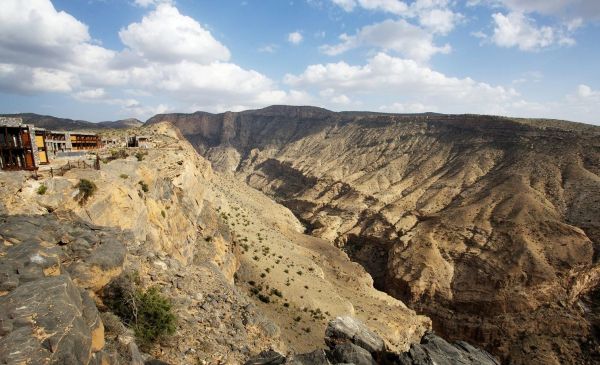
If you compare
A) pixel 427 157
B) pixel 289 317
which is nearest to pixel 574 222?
pixel 427 157

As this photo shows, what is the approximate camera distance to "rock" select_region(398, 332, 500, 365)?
1092 centimetres

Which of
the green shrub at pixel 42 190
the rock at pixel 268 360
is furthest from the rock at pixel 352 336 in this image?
the green shrub at pixel 42 190

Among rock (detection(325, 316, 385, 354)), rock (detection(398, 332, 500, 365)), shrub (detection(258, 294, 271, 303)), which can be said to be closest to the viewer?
rock (detection(398, 332, 500, 365))

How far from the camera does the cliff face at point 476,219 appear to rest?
1449 inches

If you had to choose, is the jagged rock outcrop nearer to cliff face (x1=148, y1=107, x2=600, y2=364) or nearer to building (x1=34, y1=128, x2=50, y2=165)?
building (x1=34, y1=128, x2=50, y2=165)

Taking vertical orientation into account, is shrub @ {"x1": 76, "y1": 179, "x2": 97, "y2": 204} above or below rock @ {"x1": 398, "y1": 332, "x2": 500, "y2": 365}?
above

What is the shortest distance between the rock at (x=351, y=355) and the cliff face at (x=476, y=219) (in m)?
Answer: 30.1

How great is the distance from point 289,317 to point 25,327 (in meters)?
19.6

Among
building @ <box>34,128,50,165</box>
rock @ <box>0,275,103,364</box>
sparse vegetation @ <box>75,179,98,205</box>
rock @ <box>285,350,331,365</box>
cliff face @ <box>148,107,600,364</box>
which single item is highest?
building @ <box>34,128,50,165</box>

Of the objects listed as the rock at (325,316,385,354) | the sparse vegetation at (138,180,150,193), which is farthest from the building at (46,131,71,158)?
the rock at (325,316,385,354)

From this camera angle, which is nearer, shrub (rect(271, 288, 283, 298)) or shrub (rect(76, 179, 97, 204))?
shrub (rect(76, 179, 97, 204))

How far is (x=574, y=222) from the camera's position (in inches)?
1781

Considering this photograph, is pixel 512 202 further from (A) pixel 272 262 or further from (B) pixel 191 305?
(B) pixel 191 305

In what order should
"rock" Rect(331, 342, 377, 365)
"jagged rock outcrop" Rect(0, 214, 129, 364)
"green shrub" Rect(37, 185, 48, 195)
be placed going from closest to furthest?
"jagged rock outcrop" Rect(0, 214, 129, 364), "rock" Rect(331, 342, 377, 365), "green shrub" Rect(37, 185, 48, 195)
